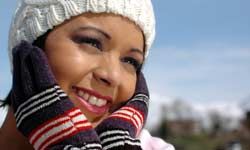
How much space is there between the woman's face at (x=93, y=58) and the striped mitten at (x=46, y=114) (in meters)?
0.05

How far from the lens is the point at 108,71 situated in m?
1.82

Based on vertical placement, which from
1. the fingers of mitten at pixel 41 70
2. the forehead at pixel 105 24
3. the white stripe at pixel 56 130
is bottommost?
the white stripe at pixel 56 130

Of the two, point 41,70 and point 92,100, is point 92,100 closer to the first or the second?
point 92,100

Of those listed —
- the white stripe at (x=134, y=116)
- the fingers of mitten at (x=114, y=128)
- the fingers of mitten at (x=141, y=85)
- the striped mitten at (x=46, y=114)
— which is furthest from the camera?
the fingers of mitten at (x=141, y=85)

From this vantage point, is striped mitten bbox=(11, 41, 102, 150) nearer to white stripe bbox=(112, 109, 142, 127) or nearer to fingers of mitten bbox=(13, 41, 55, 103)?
fingers of mitten bbox=(13, 41, 55, 103)

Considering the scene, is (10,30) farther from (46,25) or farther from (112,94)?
(112,94)

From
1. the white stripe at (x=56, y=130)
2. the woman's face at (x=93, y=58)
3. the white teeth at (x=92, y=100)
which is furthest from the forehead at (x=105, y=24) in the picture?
the white stripe at (x=56, y=130)

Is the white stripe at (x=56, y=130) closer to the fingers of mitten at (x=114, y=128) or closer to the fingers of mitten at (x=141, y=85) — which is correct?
the fingers of mitten at (x=114, y=128)

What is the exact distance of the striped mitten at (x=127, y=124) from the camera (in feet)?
5.86

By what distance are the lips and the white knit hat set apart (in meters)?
0.24

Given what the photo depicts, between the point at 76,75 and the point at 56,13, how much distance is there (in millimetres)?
245

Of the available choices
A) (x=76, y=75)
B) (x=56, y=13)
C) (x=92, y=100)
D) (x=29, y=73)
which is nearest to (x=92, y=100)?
(x=92, y=100)

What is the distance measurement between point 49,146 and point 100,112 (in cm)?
22

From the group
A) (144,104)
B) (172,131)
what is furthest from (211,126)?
(144,104)
